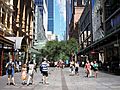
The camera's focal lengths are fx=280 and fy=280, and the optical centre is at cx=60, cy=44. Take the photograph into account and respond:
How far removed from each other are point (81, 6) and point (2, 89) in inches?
5088

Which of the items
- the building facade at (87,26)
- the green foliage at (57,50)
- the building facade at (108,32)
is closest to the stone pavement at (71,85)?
the building facade at (108,32)

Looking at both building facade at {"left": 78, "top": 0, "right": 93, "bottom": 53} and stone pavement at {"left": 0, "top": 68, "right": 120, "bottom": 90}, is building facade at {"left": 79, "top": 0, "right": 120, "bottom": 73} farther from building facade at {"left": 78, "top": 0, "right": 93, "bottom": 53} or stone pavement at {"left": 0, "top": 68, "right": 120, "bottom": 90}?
stone pavement at {"left": 0, "top": 68, "right": 120, "bottom": 90}

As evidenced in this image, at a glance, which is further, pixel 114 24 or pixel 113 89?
pixel 114 24

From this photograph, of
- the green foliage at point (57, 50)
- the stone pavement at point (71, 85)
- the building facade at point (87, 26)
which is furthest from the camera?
the building facade at point (87, 26)

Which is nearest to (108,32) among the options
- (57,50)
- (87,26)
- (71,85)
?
(57,50)

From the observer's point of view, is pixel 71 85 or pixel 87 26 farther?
pixel 87 26

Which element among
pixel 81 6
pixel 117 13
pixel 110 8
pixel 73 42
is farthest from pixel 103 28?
pixel 81 6

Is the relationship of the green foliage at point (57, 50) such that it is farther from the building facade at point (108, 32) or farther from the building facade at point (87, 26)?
the building facade at point (108, 32)

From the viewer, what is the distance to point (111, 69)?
39.7 meters

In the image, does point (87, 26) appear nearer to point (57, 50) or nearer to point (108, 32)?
point (57, 50)


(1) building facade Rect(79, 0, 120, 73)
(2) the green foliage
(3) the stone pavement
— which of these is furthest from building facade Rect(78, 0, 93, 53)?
(3) the stone pavement

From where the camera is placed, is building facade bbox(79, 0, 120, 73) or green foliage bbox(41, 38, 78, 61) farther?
green foliage bbox(41, 38, 78, 61)

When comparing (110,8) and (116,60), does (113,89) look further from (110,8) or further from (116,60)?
(110,8)

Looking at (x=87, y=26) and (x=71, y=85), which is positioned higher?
(x=87, y=26)
